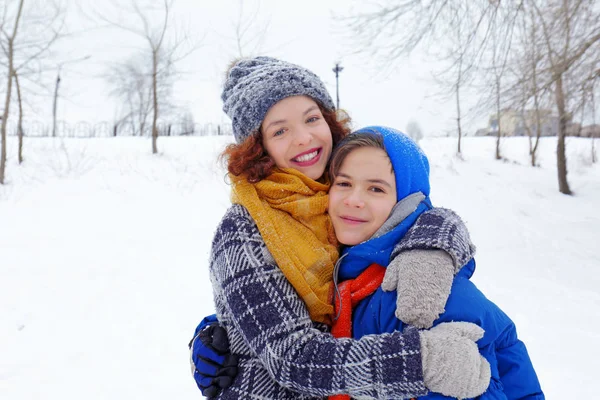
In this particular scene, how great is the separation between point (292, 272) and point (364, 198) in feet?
1.34

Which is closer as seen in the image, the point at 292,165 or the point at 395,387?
the point at 395,387

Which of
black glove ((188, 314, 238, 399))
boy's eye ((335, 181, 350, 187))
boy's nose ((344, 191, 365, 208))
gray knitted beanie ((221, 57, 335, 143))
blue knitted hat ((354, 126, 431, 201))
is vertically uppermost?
gray knitted beanie ((221, 57, 335, 143))

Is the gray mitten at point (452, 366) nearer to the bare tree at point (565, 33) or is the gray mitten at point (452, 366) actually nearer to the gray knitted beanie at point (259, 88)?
the gray knitted beanie at point (259, 88)

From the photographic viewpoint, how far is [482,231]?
29.4ft

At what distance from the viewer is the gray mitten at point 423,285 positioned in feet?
4.36

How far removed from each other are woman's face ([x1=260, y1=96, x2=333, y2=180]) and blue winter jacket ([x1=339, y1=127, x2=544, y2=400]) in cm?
30

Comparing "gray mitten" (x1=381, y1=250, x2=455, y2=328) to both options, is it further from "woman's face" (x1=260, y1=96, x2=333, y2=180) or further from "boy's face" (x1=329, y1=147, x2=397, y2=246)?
"woman's face" (x1=260, y1=96, x2=333, y2=180)

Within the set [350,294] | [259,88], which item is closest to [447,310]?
[350,294]

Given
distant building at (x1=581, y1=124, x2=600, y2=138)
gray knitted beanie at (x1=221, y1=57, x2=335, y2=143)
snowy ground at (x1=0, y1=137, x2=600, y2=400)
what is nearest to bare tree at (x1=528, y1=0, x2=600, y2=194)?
snowy ground at (x1=0, y1=137, x2=600, y2=400)

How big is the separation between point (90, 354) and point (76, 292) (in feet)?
5.11

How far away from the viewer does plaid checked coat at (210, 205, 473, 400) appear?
4.21 ft

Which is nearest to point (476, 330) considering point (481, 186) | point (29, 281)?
point (29, 281)

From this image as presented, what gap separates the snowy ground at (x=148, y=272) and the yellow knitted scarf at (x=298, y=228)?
653 millimetres

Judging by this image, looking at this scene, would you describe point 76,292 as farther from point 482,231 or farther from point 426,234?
point 482,231
